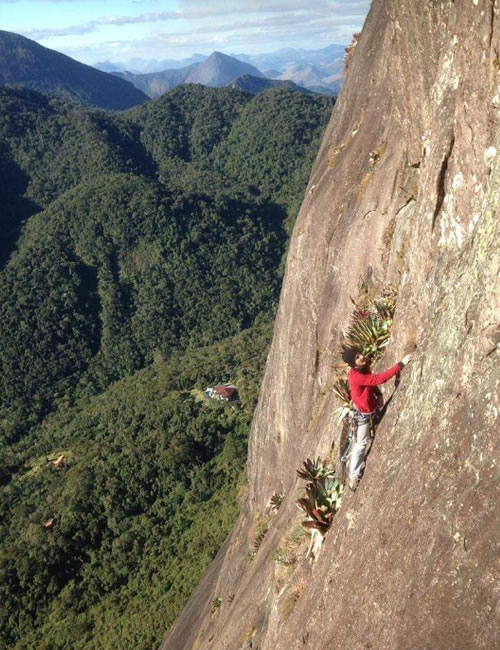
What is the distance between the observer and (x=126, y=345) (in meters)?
88.5

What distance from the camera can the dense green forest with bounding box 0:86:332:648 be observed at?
3881 cm

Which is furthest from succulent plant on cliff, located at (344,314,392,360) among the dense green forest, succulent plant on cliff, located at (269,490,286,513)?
the dense green forest

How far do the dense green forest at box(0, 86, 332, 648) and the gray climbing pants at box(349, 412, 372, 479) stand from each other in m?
25.9

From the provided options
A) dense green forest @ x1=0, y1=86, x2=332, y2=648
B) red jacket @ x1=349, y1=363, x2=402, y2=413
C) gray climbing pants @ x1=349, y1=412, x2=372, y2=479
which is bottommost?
dense green forest @ x1=0, y1=86, x2=332, y2=648

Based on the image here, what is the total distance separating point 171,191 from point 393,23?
363 ft

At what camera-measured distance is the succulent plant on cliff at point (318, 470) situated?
9.18 m

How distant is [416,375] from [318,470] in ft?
11.4

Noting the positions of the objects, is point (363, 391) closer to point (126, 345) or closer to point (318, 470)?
point (318, 470)

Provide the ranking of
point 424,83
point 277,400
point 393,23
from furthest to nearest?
1. point 277,400
2. point 393,23
3. point 424,83

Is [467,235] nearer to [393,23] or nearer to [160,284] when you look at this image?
[393,23]

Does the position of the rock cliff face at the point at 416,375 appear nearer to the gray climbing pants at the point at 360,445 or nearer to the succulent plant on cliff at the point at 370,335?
the gray climbing pants at the point at 360,445

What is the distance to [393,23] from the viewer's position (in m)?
10.3

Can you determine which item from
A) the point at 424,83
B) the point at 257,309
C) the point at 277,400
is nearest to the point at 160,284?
the point at 257,309

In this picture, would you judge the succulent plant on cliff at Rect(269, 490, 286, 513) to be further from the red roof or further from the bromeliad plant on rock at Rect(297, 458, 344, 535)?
the red roof
